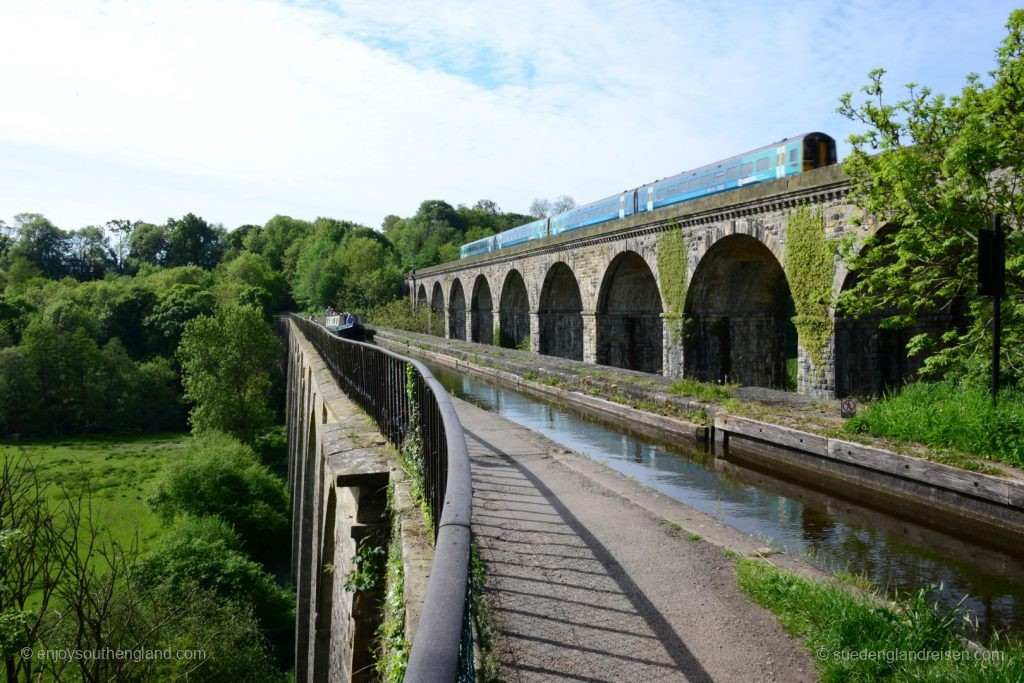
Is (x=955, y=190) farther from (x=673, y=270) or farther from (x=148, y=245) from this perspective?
(x=148, y=245)

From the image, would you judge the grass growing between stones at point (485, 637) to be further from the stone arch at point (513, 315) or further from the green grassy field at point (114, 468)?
the stone arch at point (513, 315)

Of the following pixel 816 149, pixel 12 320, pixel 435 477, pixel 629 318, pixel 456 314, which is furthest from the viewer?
pixel 12 320

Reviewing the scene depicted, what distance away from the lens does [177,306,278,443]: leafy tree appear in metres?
33.3

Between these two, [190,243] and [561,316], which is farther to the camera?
[190,243]

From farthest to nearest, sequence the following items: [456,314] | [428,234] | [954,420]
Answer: [428,234], [456,314], [954,420]

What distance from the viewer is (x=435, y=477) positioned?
3.21 metres

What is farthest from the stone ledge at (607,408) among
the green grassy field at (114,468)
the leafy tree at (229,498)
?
the green grassy field at (114,468)

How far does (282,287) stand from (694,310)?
218 feet

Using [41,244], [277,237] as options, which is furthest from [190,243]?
[41,244]

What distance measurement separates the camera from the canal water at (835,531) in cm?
470

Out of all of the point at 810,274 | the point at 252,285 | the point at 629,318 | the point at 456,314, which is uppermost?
the point at 252,285

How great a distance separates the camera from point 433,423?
332cm

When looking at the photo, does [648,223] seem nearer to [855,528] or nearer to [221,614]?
[855,528]

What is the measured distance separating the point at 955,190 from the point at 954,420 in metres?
2.67
